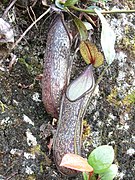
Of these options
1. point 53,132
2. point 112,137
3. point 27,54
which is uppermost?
point 27,54

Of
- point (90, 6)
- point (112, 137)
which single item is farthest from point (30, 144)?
point (90, 6)

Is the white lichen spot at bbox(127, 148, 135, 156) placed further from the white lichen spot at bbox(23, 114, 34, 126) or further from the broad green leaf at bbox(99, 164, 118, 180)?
the white lichen spot at bbox(23, 114, 34, 126)

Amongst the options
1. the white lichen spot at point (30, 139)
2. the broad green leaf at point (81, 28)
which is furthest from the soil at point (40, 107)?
the broad green leaf at point (81, 28)

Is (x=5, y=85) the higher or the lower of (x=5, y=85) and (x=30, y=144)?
the higher

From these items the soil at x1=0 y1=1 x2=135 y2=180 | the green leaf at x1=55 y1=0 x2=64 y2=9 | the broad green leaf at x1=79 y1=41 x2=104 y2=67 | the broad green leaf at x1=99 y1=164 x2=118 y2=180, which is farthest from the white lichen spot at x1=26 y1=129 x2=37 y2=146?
the green leaf at x1=55 y1=0 x2=64 y2=9

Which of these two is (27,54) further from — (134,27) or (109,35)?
(134,27)

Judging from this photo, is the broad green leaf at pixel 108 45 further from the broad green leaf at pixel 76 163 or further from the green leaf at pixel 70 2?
the broad green leaf at pixel 76 163

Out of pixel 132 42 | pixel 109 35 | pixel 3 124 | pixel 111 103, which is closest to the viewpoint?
pixel 3 124
